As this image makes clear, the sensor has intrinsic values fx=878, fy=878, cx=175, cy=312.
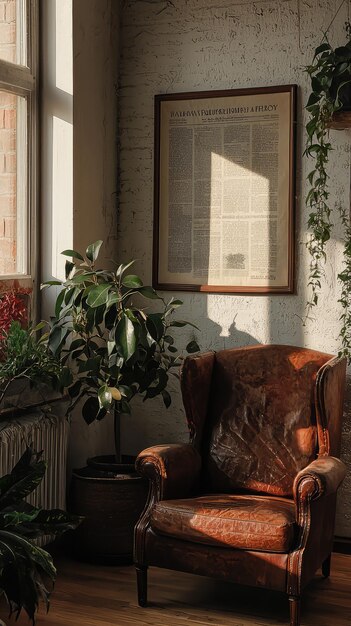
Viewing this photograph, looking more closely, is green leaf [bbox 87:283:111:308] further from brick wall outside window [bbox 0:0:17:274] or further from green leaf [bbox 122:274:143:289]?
brick wall outside window [bbox 0:0:17:274]

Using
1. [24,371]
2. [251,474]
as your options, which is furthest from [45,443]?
[251,474]

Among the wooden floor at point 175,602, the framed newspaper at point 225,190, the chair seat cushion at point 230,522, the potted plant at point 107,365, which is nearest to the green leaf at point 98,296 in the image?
the potted plant at point 107,365

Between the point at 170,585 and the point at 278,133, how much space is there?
84.8 inches

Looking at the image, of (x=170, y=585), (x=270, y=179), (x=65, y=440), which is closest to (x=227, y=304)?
(x=270, y=179)

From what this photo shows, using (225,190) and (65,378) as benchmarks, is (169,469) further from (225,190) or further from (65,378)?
(225,190)

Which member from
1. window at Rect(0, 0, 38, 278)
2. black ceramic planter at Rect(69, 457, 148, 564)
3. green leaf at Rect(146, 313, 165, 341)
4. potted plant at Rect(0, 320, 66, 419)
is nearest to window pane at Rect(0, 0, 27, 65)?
window at Rect(0, 0, 38, 278)

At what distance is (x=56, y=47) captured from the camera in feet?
13.5

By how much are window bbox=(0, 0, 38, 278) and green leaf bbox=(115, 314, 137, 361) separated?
1.96ft

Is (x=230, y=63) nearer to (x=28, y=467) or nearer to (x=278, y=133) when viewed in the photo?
(x=278, y=133)

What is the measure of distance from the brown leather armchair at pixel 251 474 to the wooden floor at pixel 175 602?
0.40 feet

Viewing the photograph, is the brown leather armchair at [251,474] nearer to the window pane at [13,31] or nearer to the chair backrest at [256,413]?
the chair backrest at [256,413]

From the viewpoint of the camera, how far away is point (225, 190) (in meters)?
4.35

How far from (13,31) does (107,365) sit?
157 cm

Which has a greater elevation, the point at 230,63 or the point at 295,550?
the point at 230,63
